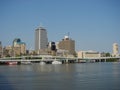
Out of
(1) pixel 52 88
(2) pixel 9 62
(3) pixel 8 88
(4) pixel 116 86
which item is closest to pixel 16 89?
(3) pixel 8 88

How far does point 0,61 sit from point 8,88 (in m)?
141

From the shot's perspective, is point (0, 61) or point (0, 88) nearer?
point (0, 88)

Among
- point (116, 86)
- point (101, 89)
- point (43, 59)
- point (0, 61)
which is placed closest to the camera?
point (101, 89)

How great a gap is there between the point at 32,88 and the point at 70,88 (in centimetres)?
415

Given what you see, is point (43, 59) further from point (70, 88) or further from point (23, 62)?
point (70, 88)

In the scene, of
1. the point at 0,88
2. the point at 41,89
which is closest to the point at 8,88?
the point at 0,88

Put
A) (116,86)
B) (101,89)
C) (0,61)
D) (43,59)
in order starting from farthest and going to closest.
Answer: (43,59)
(0,61)
(116,86)
(101,89)

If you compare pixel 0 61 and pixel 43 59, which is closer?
pixel 0 61

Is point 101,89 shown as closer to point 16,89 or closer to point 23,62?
point 16,89

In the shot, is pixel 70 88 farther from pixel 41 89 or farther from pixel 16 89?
pixel 16 89

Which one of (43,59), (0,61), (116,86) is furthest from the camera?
(43,59)

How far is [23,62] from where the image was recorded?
599ft

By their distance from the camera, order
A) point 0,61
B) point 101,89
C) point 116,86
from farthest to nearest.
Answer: point 0,61 < point 116,86 < point 101,89

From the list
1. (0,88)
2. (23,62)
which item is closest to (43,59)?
(23,62)
